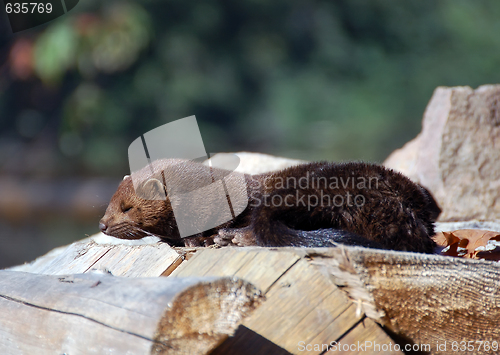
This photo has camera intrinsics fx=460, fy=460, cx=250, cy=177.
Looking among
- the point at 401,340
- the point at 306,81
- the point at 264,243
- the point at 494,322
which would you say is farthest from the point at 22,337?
the point at 306,81

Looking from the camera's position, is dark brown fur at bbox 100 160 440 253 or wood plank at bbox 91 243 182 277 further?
dark brown fur at bbox 100 160 440 253

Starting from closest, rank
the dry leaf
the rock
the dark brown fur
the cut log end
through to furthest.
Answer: the cut log end, the dark brown fur, the dry leaf, the rock

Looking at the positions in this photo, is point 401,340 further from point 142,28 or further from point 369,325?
point 142,28

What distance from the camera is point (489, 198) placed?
3.82 metres

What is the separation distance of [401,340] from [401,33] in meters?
11.0

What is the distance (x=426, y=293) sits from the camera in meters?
1.46

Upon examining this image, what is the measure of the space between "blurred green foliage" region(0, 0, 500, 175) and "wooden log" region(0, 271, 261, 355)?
858 cm

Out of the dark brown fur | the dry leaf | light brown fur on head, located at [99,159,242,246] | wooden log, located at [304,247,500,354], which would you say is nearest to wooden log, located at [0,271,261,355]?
wooden log, located at [304,247,500,354]

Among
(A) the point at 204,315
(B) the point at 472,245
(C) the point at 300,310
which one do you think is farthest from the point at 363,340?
(B) the point at 472,245

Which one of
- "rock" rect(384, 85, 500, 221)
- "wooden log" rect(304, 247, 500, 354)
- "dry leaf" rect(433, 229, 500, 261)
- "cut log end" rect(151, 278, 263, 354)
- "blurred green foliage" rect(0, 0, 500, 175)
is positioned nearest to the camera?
"cut log end" rect(151, 278, 263, 354)

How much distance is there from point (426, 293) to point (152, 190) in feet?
5.57

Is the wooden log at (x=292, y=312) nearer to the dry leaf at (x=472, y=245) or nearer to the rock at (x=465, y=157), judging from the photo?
the dry leaf at (x=472, y=245)

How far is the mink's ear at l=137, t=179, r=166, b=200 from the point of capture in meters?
2.68

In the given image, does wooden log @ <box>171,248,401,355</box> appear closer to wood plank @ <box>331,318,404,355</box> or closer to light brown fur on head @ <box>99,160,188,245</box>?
wood plank @ <box>331,318,404,355</box>
